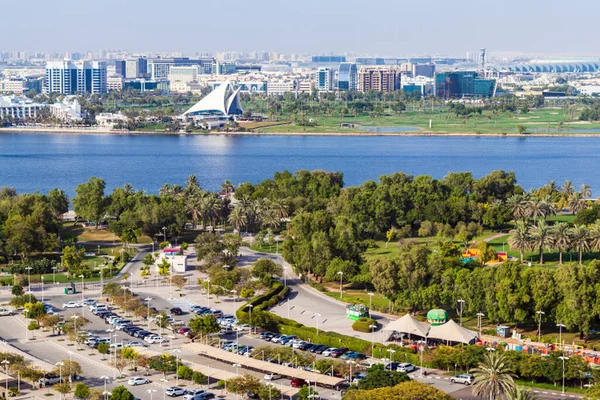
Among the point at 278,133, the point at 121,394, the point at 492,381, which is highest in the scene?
the point at 492,381

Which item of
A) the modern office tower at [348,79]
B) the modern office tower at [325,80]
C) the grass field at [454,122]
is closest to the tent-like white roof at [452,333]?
the grass field at [454,122]

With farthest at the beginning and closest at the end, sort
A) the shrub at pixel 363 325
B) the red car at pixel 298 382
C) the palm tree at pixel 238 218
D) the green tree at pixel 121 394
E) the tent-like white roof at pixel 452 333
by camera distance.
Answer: the palm tree at pixel 238 218
the shrub at pixel 363 325
the tent-like white roof at pixel 452 333
the red car at pixel 298 382
the green tree at pixel 121 394

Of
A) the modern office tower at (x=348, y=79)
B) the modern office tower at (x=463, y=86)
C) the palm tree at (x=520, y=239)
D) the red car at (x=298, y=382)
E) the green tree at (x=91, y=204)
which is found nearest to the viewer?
the red car at (x=298, y=382)

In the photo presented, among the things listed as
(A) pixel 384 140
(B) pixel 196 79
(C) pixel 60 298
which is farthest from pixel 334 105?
(C) pixel 60 298

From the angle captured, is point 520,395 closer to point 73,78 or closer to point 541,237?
point 541,237

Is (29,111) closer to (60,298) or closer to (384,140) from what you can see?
(384,140)

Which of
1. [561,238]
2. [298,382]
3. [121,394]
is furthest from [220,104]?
[121,394]

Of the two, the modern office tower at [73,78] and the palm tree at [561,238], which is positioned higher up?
the modern office tower at [73,78]

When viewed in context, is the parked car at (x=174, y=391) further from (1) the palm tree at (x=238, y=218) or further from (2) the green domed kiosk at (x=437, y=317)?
(1) the palm tree at (x=238, y=218)
